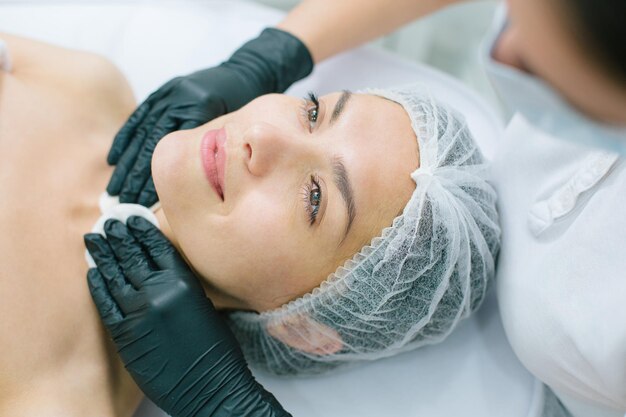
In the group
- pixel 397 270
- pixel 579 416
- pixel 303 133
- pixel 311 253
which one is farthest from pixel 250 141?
pixel 579 416

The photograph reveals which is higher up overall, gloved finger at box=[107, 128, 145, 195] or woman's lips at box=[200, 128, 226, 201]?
woman's lips at box=[200, 128, 226, 201]

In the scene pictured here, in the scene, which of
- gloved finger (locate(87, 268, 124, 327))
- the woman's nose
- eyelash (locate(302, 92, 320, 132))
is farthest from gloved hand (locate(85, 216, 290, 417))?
eyelash (locate(302, 92, 320, 132))

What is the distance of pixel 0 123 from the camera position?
1.18 metres

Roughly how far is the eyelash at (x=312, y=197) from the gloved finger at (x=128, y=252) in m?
Answer: 0.34

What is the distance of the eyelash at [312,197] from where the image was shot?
103 centimetres

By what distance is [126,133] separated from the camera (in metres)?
1.32

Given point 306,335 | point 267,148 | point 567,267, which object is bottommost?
point 306,335

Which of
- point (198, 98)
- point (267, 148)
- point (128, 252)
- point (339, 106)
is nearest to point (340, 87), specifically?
point (198, 98)

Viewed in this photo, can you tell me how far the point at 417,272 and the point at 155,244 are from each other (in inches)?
19.9

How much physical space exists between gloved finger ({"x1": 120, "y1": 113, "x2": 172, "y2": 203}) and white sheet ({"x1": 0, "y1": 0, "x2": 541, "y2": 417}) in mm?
320

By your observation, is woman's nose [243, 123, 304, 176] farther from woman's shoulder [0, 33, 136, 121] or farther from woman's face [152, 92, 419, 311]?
woman's shoulder [0, 33, 136, 121]

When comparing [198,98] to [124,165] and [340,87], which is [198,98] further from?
[340,87]

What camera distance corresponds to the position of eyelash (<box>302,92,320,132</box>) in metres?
1.10

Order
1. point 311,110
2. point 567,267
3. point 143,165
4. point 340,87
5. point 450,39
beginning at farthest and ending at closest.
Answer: point 450,39
point 340,87
point 143,165
point 311,110
point 567,267
